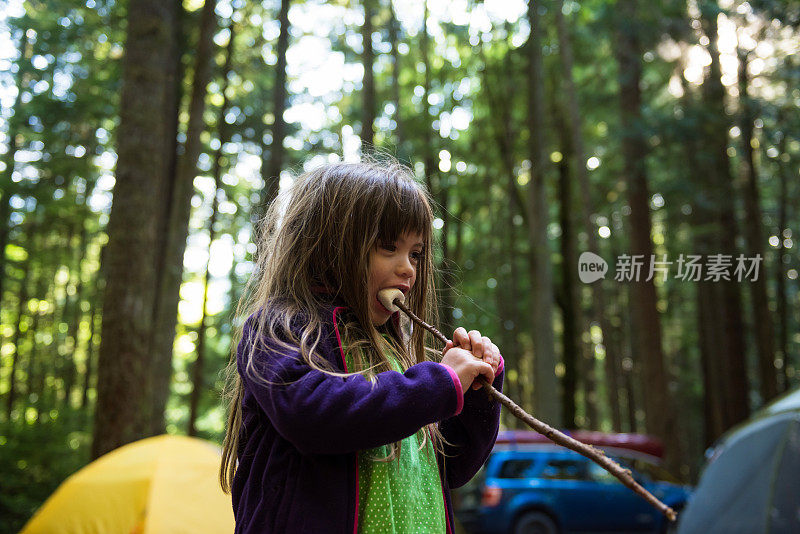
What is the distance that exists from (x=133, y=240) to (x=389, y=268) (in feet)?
15.4

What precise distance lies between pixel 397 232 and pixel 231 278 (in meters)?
16.8

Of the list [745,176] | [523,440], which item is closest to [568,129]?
[745,176]

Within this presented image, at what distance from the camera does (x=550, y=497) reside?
877 centimetres

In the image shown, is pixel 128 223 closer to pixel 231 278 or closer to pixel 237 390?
pixel 237 390

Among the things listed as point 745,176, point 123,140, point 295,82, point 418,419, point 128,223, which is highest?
point 295,82

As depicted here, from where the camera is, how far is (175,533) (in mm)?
4859

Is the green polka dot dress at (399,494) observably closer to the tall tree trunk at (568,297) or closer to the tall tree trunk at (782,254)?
the tall tree trunk at (782,254)

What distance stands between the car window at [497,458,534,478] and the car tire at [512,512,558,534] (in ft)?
1.63

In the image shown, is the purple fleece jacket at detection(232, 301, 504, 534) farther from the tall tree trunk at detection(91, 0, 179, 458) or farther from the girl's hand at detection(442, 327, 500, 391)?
the tall tree trunk at detection(91, 0, 179, 458)

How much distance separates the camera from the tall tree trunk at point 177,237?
26.1 ft

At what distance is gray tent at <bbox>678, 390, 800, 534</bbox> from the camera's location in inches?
168

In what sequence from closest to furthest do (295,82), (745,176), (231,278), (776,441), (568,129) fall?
(776,441)
(745,176)
(568,129)
(295,82)
(231,278)

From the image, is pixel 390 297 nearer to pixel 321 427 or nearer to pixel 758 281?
pixel 321 427

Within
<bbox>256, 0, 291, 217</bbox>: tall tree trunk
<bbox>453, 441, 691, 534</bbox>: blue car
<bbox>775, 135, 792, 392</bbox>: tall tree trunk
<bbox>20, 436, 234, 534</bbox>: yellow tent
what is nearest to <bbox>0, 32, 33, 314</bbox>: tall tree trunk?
<bbox>256, 0, 291, 217</bbox>: tall tree trunk
